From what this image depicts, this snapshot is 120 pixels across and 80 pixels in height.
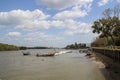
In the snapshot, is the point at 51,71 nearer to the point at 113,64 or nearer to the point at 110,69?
the point at 110,69

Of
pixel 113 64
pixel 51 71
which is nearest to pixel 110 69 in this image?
pixel 113 64

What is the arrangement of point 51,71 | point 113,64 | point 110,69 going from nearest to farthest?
point 113,64 → point 110,69 → point 51,71

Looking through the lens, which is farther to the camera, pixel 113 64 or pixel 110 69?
pixel 110 69

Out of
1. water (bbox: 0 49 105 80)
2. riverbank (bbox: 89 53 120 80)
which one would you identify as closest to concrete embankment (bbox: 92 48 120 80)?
riverbank (bbox: 89 53 120 80)

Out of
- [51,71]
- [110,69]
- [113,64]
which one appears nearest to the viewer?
[113,64]

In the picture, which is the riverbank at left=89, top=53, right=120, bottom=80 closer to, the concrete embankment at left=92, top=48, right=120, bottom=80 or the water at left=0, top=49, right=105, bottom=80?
the concrete embankment at left=92, top=48, right=120, bottom=80

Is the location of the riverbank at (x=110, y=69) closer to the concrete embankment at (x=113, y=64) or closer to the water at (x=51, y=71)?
the concrete embankment at (x=113, y=64)

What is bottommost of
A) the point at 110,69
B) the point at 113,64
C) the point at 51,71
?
the point at 51,71

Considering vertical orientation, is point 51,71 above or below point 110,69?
below

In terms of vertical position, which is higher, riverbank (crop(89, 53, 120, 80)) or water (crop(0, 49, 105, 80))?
riverbank (crop(89, 53, 120, 80))

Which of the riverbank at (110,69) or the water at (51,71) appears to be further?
the water at (51,71)

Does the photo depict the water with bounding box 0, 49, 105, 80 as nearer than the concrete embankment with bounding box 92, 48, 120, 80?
No

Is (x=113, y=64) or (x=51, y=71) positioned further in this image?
(x=51, y=71)

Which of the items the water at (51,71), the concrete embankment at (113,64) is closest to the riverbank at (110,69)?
the concrete embankment at (113,64)
